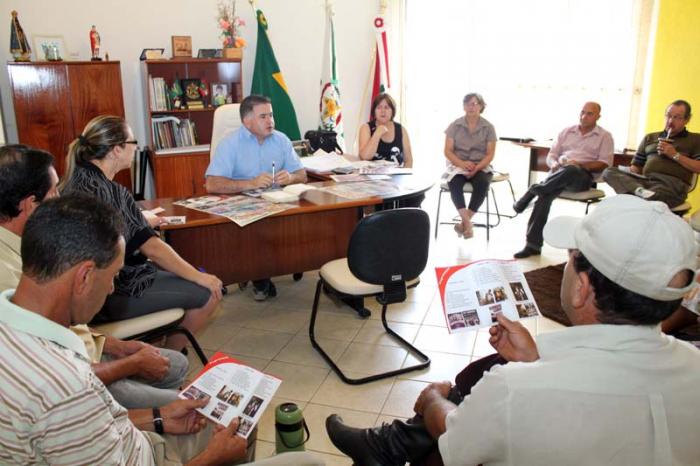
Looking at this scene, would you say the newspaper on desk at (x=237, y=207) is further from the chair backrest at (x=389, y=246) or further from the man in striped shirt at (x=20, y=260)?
the man in striped shirt at (x=20, y=260)

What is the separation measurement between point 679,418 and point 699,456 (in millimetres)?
110

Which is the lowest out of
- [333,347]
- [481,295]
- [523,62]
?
[333,347]

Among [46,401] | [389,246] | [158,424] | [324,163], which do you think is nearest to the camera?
[46,401]

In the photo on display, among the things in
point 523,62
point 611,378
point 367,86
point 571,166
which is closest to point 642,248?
point 611,378

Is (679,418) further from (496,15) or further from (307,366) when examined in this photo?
(496,15)

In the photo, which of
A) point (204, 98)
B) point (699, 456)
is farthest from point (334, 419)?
point (204, 98)

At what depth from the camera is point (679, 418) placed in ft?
3.26

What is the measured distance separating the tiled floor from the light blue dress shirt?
31.7 inches

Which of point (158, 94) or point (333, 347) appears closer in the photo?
point (333, 347)

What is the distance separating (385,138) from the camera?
4.38m

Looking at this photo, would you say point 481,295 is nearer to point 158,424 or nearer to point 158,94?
point 158,424

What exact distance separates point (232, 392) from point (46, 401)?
632mm

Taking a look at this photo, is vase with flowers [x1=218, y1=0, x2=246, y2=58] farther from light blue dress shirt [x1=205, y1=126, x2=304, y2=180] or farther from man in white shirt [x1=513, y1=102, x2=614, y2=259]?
man in white shirt [x1=513, y1=102, x2=614, y2=259]

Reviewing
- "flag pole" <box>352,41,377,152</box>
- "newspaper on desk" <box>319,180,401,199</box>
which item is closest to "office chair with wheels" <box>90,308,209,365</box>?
"newspaper on desk" <box>319,180,401,199</box>
